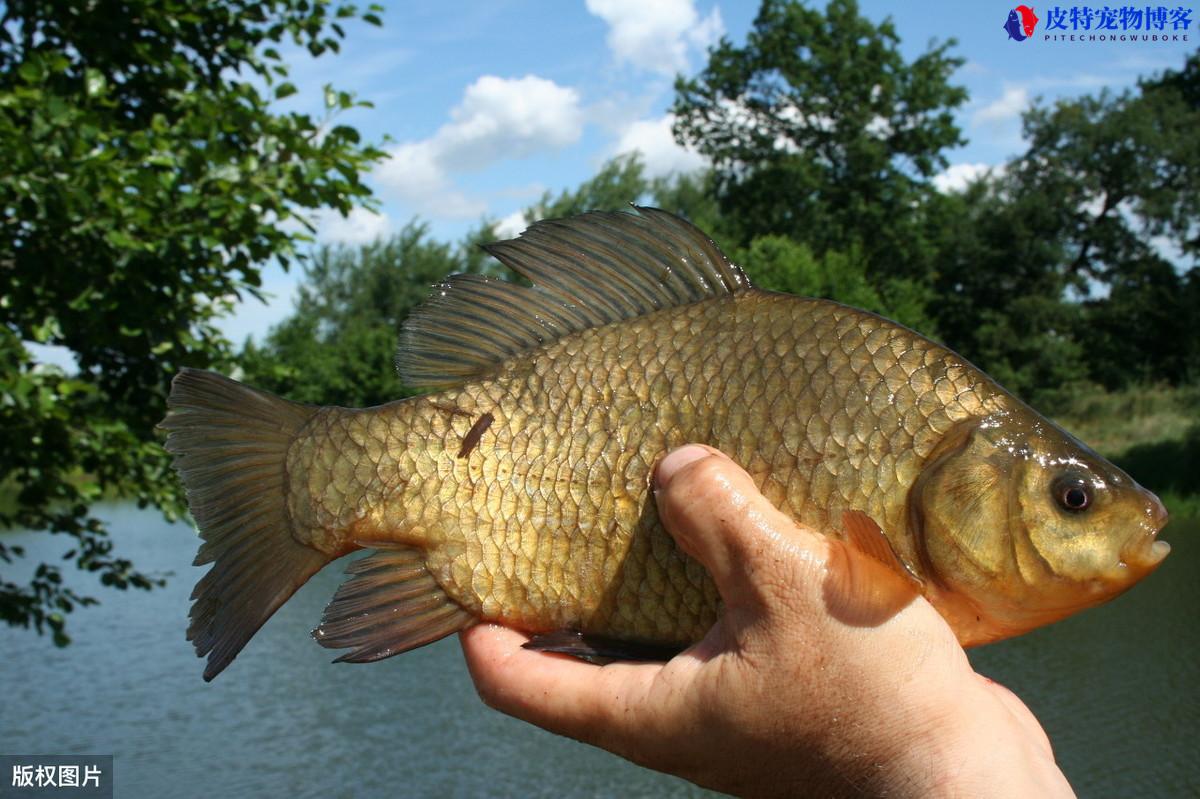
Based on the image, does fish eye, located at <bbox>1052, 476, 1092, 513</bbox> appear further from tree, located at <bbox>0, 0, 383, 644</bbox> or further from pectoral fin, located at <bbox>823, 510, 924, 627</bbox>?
tree, located at <bbox>0, 0, 383, 644</bbox>

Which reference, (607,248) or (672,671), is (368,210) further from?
(672,671)

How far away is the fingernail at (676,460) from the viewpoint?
1.58 meters

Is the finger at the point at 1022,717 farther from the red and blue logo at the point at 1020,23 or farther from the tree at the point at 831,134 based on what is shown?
the tree at the point at 831,134

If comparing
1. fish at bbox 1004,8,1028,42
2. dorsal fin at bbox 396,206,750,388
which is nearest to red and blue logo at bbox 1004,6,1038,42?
fish at bbox 1004,8,1028,42

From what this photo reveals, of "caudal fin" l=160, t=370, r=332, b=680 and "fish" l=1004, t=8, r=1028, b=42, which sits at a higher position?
"fish" l=1004, t=8, r=1028, b=42

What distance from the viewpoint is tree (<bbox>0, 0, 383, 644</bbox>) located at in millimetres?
4113

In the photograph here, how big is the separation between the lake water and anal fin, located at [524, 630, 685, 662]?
7.60 metres

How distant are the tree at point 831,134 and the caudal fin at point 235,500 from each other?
86.3 ft

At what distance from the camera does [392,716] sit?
10.8 metres

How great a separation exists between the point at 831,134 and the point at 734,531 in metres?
29.3

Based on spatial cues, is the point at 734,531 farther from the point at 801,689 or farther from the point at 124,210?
the point at 124,210

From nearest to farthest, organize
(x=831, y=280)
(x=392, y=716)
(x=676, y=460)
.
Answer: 1. (x=676, y=460)
2. (x=392, y=716)
3. (x=831, y=280)

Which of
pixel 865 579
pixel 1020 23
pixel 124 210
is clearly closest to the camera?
pixel 865 579

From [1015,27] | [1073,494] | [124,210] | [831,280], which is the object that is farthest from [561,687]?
[831,280]
